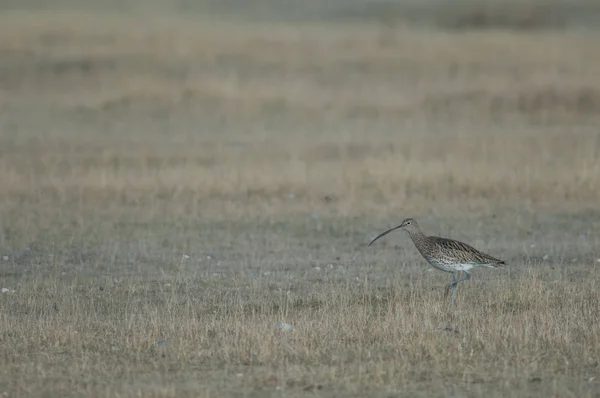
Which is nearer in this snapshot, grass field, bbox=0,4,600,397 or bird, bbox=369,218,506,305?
grass field, bbox=0,4,600,397

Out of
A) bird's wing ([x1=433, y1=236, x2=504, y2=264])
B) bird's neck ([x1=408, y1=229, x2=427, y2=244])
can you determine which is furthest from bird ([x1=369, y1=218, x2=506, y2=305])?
bird's neck ([x1=408, y1=229, x2=427, y2=244])

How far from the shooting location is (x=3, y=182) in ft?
80.8

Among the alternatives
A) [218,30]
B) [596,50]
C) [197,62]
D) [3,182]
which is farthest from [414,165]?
[218,30]

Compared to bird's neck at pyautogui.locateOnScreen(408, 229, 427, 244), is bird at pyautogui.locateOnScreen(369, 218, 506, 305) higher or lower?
lower

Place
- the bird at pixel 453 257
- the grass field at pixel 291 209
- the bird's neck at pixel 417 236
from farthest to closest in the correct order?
the bird's neck at pixel 417 236, the bird at pixel 453 257, the grass field at pixel 291 209

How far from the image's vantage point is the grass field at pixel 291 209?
1073 centimetres

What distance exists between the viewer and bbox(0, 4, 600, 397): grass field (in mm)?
10727

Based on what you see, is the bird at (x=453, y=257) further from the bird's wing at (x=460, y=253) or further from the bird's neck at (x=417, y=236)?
the bird's neck at (x=417, y=236)

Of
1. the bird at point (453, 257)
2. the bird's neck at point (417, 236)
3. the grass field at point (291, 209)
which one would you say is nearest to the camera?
the grass field at point (291, 209)

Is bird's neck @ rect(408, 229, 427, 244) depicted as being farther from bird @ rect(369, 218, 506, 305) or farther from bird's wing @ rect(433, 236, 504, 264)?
bird's wing @ rect(433, 236, 504, 264)

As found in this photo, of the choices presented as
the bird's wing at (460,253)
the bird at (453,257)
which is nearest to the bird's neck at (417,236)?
the bird at (453,257)

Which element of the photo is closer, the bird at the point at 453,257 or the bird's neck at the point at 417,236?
the bird at the point at 453,257

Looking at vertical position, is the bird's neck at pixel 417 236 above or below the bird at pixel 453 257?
above

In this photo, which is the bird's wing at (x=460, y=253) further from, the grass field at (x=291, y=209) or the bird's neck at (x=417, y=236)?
the bird's neck at (x=417, y=236)
